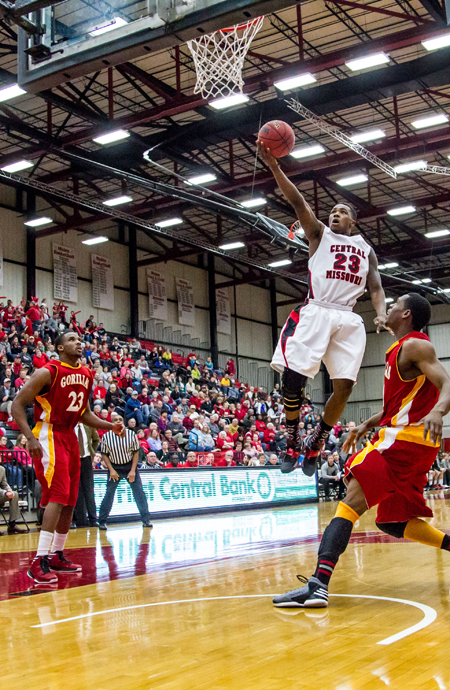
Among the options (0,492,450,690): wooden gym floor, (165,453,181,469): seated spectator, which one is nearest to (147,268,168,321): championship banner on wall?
(165,453,181,469): seated spectator

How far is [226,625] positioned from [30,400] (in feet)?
8.93

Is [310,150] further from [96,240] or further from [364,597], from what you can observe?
[364,597]

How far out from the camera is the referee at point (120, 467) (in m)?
10.7

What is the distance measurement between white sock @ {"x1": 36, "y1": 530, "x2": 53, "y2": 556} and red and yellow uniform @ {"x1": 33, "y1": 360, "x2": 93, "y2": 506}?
0.27 meters

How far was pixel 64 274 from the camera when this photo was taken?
89.1 ft

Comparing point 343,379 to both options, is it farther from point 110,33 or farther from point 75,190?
point 75,190

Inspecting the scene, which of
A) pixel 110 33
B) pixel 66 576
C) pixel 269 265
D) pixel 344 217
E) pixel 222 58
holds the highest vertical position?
pixel 269 265

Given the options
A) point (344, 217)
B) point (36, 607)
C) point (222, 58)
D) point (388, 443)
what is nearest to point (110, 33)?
point (344, 217)

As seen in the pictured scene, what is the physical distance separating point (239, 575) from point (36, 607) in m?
1.70

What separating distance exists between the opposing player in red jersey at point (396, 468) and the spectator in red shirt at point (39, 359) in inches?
406

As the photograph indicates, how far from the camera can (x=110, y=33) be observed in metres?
6.25

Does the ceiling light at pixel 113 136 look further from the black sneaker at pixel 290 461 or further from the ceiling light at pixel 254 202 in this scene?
the black sneaker at pixel 290 461

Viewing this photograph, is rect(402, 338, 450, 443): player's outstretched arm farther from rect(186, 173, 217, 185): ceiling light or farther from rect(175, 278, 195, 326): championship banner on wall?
rect(175, 278, 195, 326): championship banner on wall

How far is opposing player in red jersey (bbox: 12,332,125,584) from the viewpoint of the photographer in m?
5.62
